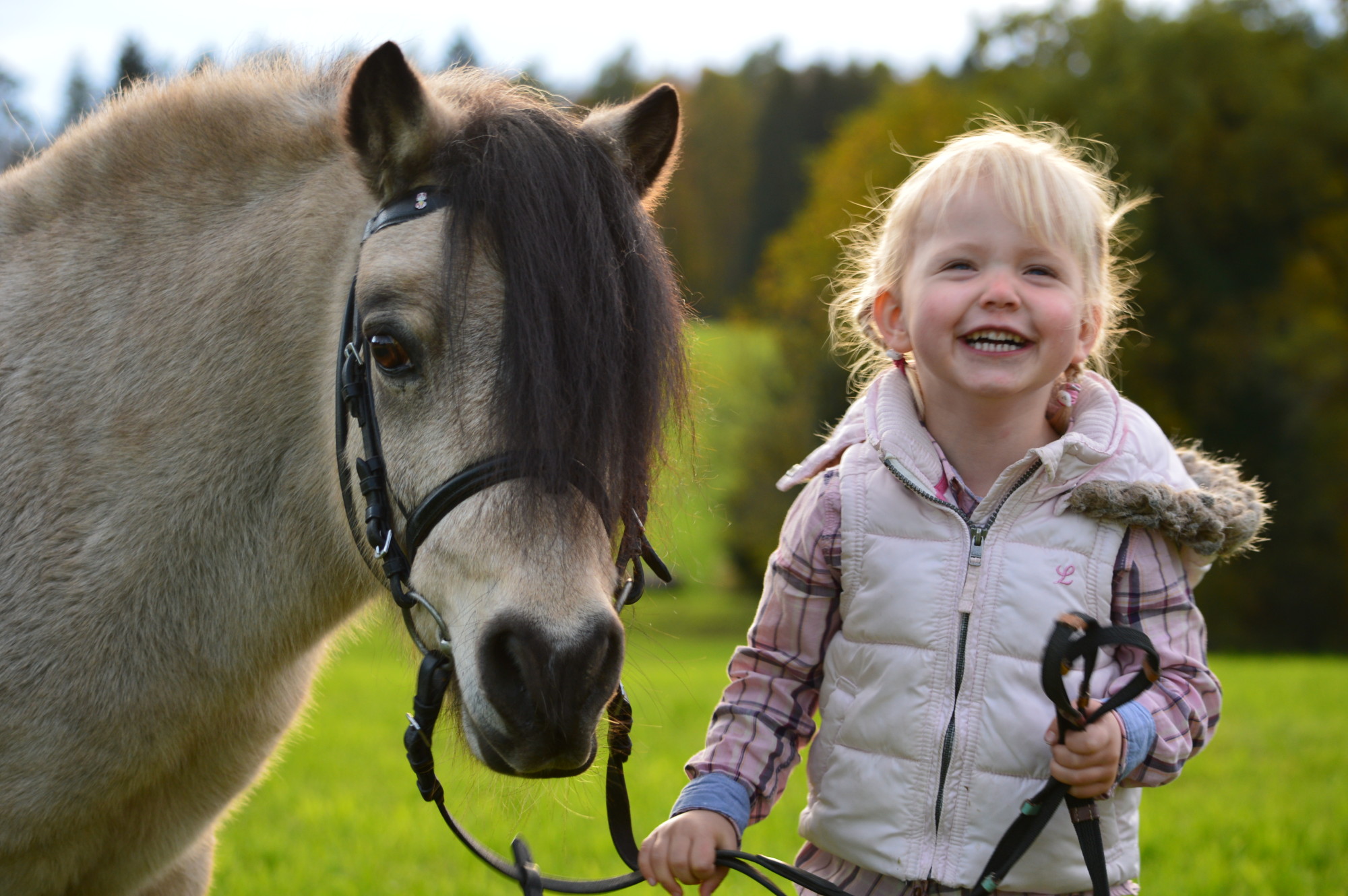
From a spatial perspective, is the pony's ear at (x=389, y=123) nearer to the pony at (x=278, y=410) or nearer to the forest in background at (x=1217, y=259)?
the pony at (x=278, y=410)

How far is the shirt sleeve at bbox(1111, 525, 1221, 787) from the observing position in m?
1.93

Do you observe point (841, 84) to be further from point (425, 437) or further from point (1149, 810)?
point (425, 437)

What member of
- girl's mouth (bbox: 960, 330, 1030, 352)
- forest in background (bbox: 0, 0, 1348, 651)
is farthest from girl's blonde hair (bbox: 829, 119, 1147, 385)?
forest in background (bbox: 0, 0, 1348, 651)

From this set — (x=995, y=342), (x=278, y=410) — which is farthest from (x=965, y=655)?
(x=278, y=410)

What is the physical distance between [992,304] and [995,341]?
0.08 m

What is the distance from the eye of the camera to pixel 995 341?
2.05 meters

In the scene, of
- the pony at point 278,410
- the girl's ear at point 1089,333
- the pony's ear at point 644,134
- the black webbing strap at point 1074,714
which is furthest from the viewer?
the pony's ear at point 644,134

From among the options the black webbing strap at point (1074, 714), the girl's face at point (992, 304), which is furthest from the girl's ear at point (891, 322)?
the black webbing strap at point (1074, 714)

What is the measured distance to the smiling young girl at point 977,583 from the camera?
198 centimetres

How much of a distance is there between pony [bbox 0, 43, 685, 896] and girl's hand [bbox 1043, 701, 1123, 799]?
0.83m

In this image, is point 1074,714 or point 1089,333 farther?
point 1089,333

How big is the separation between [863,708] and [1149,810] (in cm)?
484

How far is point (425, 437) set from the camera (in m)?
1.99

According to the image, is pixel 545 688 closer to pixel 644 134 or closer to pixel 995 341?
pixel 995 341
